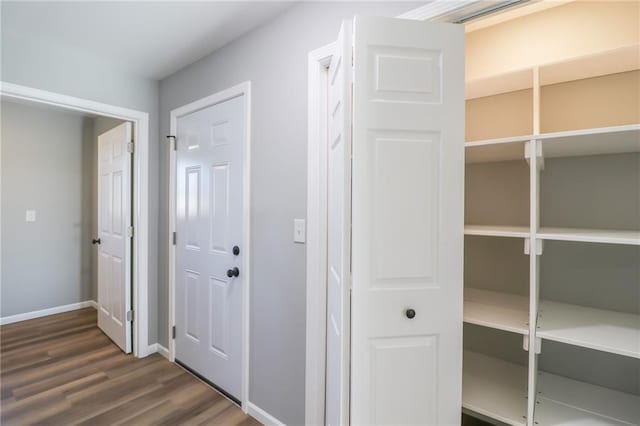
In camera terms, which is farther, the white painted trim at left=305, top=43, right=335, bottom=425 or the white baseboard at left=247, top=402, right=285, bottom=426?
the white baseboard at left=247, top=402, right=285, bottom=426

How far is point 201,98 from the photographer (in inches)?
90.3

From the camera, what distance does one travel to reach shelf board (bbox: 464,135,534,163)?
1.19 m

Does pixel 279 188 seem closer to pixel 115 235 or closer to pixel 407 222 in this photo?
pixel 407 222

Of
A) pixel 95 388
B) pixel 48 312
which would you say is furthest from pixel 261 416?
pixel 48 312

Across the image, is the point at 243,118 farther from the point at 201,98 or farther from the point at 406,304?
the point at 406,304

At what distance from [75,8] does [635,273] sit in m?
3.09

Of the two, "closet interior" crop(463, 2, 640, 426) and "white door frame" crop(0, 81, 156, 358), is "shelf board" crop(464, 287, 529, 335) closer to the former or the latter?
"closet interior" crop(463, 2, 640, 426)

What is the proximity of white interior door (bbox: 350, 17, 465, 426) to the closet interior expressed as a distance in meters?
0.23

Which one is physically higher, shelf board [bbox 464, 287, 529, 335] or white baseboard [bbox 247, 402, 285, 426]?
shelf board [bbox 464, 287, 529, 335]

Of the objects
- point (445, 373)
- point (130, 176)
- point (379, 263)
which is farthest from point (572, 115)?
point (130, 176)

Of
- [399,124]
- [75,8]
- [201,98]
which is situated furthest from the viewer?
[201,98]

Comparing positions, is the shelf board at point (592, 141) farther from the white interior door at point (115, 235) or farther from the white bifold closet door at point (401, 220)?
the white interior door at point (115, 235)

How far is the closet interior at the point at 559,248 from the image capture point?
1139mm

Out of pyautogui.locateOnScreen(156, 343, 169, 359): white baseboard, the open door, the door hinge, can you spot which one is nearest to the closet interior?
A: the door hinge
